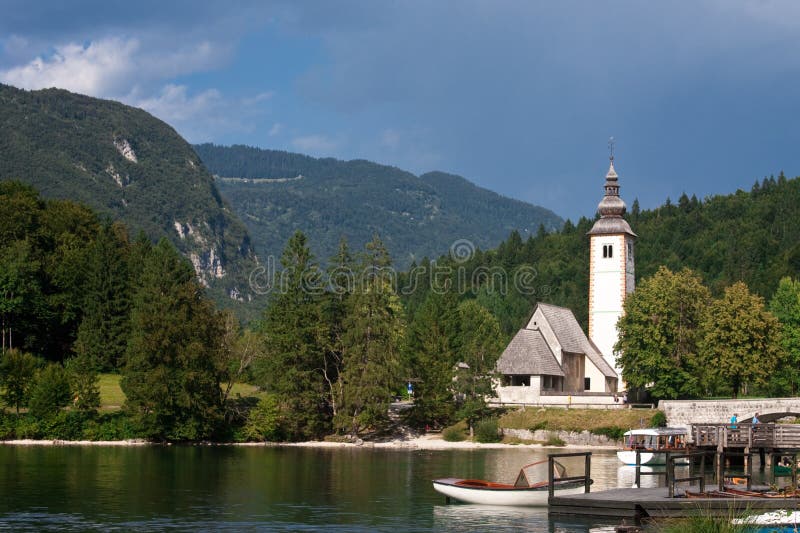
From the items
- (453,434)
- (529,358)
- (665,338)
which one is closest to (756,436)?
(665,338)

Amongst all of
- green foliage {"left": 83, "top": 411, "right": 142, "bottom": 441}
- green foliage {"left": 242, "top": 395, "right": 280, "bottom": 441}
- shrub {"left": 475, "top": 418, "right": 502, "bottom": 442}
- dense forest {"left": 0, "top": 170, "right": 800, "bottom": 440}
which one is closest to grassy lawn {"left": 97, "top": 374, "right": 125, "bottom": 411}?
dense forest {"left": 0, "top": 170, "right": 800, "bottom": 440}

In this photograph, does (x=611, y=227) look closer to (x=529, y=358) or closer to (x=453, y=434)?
(x=529, y=358)

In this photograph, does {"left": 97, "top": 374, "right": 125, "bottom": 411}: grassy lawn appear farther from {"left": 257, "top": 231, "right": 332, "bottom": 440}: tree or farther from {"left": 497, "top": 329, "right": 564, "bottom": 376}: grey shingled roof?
{"left": 497, "top": 329, "right": 564, "bottom": 376}: grey shingled roof

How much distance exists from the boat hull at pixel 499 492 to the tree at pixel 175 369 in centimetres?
3012

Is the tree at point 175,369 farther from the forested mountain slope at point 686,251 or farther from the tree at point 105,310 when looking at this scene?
the forested mountain slope at point 686,251

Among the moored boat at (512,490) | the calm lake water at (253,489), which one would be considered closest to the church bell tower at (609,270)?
the calm lake water at (253,489)

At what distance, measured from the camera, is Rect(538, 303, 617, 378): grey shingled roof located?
85.8 m

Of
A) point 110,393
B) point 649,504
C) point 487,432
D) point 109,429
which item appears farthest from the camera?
point 110,393

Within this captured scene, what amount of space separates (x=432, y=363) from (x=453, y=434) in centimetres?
540

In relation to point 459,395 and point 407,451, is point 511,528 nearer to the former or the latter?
point 407,451

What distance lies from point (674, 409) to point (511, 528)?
121 ft

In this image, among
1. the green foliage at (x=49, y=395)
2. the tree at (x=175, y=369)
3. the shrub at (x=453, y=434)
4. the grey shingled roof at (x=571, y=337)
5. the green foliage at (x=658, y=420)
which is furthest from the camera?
the grey shingled roof at (x=571, y=337)

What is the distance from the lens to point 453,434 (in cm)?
7662

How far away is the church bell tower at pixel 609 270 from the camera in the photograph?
3509 inches
